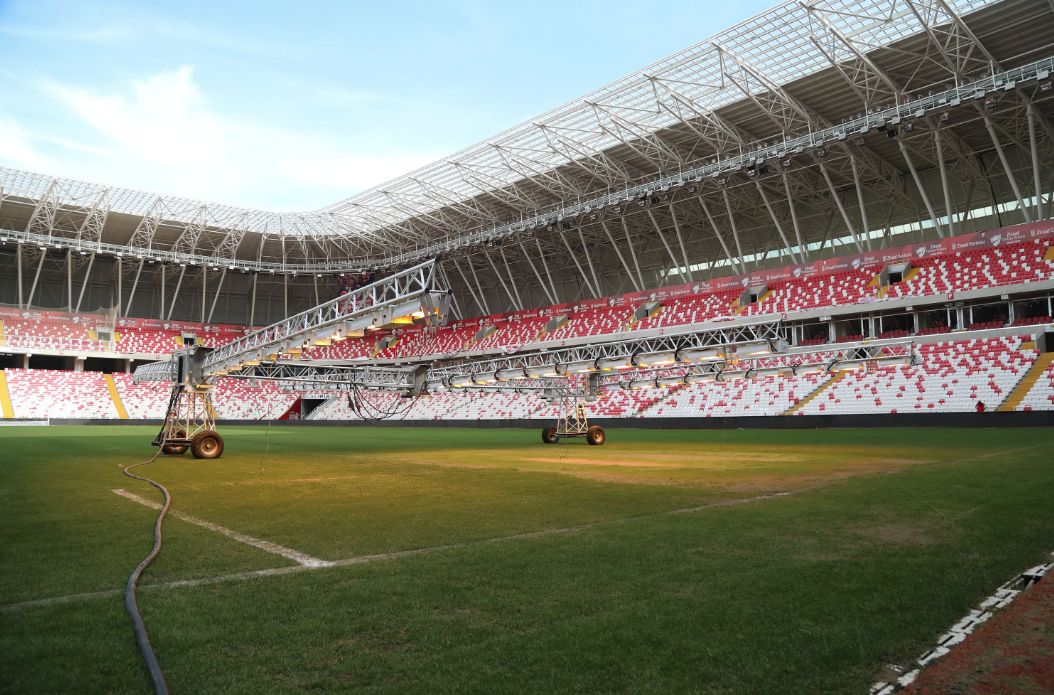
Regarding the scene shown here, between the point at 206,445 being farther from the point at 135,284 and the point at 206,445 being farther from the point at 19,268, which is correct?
the point at 135,284

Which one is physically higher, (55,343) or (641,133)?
(641,133)

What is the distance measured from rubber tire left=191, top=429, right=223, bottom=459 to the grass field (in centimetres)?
827

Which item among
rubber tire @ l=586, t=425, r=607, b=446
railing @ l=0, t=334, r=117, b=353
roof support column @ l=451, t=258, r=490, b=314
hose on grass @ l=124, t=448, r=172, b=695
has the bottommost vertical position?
rubber tire @ l=586, t=425, r=607, b=446

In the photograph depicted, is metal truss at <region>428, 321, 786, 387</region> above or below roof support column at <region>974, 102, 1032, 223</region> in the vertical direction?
below

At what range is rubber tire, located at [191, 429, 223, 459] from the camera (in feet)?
70.2

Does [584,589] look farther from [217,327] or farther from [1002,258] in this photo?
[217,327]

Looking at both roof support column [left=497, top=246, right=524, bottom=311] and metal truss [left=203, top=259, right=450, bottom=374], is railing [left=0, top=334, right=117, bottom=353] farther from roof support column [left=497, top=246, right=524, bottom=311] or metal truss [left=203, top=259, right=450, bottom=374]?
metal truss [left=203, top=259, right=450, bottom=374]

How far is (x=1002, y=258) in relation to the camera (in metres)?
41.2

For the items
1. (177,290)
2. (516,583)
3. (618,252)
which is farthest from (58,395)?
(516,583)

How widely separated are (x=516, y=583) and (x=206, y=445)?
61.5 ft

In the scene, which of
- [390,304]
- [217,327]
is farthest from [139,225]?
[390,304]

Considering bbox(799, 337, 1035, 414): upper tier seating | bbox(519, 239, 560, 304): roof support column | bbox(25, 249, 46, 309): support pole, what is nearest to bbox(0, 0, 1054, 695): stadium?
bbox(799, 337, 1035, 414): upper tier seating

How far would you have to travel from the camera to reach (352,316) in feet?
57.8

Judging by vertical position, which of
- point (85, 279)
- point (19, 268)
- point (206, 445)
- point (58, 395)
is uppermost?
point (19, 268)
